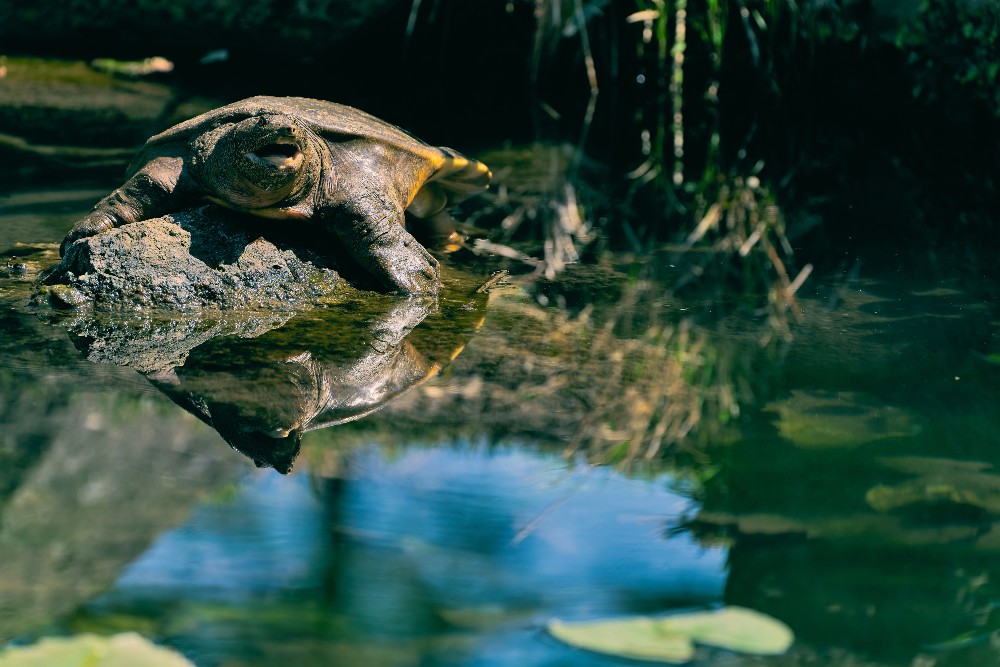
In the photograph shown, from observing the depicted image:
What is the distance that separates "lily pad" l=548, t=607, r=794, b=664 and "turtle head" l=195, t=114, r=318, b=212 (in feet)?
6.50

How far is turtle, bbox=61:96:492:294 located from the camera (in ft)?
10.6

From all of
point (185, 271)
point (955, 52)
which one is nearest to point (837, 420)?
point (185, 271)

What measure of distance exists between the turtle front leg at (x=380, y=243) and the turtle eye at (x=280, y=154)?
0.88ft

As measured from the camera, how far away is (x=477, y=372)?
2.79 m

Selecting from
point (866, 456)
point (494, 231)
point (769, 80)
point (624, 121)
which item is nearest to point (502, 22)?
point (624, 121)

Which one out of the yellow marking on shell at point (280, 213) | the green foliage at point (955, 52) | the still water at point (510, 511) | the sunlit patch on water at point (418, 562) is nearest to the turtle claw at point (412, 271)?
the yellow marking on shell at point (280, 213)

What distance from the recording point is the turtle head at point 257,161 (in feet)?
10.5

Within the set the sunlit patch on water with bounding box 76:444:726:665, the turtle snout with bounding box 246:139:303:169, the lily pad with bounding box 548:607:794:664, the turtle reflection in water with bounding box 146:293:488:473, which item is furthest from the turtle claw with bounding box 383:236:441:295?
the lily pad with bounding box 548:607:794:664

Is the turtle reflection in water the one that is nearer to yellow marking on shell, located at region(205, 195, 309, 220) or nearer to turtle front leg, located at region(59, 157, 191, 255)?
yellow marking on shell, located at region(205, 195, 309, 220)

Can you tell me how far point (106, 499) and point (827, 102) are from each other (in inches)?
192

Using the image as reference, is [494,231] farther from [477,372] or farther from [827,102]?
[827,102]

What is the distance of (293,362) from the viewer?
2750 mm

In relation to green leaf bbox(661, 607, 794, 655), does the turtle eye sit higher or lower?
higher

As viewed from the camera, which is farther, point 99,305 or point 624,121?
point 624,121
